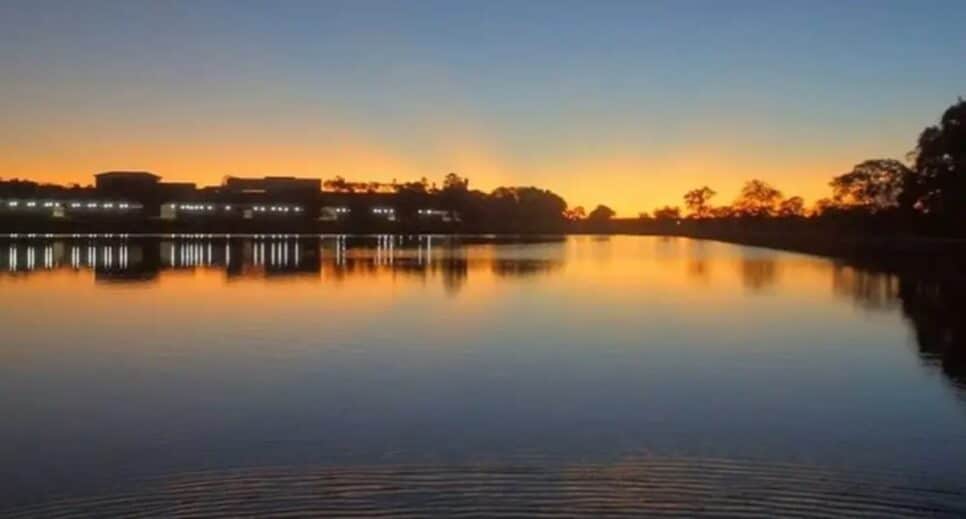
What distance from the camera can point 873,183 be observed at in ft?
266

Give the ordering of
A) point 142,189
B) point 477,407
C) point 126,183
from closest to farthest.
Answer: point 477,407 < point 142,189 < point 126,183

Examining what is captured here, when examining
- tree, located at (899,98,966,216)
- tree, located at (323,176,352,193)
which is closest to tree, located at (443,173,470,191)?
tree, located at (323,176,352,193)

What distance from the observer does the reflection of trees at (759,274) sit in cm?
2959

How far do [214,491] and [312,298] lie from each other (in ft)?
52.3

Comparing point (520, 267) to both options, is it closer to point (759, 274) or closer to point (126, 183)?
point (759, 274)

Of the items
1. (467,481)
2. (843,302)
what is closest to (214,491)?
(467,481)

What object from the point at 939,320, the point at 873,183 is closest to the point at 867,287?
the point at 939,320

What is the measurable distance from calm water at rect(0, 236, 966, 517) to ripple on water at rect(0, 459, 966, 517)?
0.03m

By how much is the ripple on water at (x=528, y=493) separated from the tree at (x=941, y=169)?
49.8 metres

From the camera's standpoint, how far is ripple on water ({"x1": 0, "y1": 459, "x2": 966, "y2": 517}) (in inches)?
259

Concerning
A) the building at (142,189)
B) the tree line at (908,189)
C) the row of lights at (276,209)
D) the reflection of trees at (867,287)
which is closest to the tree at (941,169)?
the tree line at (908,189)

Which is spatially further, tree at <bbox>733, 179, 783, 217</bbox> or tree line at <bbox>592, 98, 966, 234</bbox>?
tree at <bbox>733, 179, 783, 217</bbox>

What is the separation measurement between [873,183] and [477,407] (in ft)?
255

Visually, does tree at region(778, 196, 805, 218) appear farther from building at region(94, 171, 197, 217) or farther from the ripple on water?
the ripple on water
